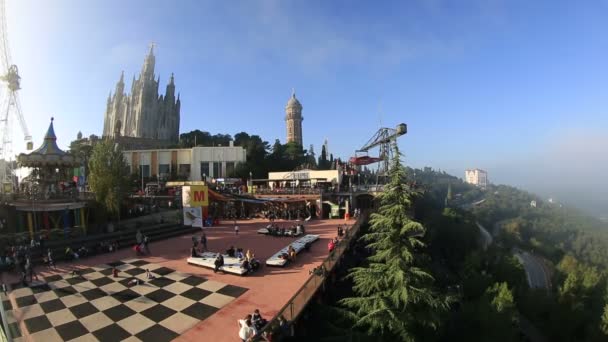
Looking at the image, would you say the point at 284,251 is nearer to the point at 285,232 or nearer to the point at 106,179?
the point at 285,232

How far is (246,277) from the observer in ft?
45.4

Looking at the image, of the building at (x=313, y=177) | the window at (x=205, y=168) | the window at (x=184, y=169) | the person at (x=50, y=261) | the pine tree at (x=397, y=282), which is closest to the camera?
the pine tree at (x=397, y=282)

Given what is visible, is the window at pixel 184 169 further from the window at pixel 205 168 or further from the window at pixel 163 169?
the window at pixel 205 168

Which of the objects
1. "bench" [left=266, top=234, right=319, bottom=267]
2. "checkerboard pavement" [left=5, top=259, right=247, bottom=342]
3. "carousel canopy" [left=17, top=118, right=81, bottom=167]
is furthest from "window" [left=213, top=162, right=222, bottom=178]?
"checkerboard pavement" [left=5, top=259, right=247, bottom=342]

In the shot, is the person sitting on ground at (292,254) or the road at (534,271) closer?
the person sitting on ground at (292,254)

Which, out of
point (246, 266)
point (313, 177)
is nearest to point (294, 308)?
point (246, 266)

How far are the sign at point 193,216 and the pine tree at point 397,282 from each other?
1886cm

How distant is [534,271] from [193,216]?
62.5 metres

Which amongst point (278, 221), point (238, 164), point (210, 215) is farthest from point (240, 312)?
point (238, 164)

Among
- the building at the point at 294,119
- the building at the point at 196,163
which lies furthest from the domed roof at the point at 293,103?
the building at the point at 196,163

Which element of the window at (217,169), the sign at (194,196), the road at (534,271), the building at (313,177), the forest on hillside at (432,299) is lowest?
the road at (534,271)

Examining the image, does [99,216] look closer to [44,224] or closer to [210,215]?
[44,224]

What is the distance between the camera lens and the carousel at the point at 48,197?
803 inches

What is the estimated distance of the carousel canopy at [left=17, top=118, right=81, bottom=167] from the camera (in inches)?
903
